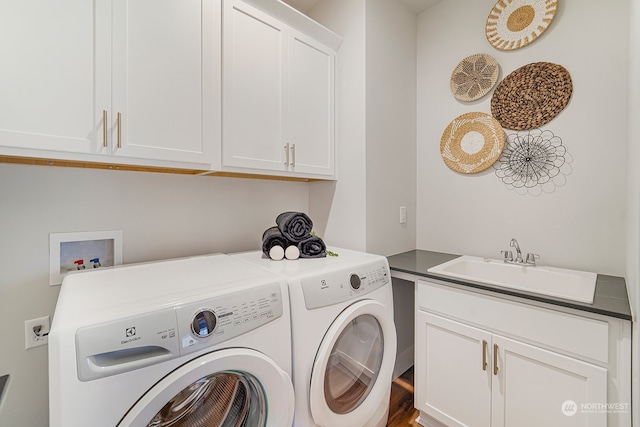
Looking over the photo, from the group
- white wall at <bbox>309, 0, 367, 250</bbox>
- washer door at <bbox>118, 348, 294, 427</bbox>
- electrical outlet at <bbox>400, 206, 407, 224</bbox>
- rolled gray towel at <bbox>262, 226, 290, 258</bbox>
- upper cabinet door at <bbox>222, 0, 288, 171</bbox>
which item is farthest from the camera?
electrical outlet at <bbox>400, 206, 407, 224</bbox>

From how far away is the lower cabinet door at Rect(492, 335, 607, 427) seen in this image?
41.3 inches

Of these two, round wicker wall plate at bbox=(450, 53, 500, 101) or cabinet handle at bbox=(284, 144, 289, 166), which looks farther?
round wicker wall plate at bbox=(450, 53, 500, 101)

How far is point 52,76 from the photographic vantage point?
0.95m

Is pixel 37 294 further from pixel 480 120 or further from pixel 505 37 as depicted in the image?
pixel 505 37

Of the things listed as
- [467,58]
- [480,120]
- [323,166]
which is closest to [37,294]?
[323,166]

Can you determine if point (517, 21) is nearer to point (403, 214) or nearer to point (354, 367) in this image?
point (403, 214)

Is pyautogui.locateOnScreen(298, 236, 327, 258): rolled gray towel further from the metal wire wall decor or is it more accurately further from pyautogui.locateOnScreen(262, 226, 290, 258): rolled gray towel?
the metal wire wall decor

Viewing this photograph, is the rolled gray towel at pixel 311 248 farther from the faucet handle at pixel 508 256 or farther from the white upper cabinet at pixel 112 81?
the faucet handle at pixel 508 256

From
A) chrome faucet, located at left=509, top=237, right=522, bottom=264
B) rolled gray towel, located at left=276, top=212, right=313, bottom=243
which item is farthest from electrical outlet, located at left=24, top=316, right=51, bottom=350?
chrome faucet, located at left=509, top=237, right=522, bottom=264

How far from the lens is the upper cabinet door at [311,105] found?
165cm

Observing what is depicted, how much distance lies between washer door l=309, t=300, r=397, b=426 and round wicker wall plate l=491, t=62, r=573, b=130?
147cm

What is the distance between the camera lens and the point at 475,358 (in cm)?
135

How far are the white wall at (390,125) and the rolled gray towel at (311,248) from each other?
1.38ft

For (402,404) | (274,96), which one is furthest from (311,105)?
(402,404)
